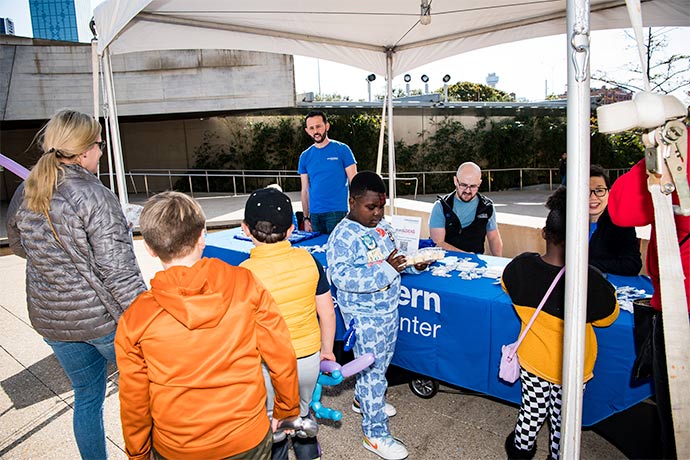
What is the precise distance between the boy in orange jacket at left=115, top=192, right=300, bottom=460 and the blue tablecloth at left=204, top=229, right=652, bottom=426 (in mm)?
1240

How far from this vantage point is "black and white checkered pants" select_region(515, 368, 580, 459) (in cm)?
197

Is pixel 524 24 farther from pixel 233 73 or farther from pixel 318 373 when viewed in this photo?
pixel 233 73

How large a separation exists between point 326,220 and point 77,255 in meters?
2.44

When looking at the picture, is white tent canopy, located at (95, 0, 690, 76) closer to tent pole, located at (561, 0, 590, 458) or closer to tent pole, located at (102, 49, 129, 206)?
tent pole, located at (102, 49, 129, 206)

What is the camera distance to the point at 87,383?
78.9 inches

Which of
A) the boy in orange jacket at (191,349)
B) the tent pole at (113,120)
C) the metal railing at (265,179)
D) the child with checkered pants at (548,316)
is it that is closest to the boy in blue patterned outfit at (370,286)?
the child with checkered pants at (548,316)

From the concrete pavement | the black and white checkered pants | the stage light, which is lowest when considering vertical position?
the concrete pavement

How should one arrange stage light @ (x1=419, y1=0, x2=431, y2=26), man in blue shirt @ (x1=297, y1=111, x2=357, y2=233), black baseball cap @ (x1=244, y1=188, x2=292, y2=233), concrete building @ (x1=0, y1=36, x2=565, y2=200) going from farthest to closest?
concrete building @ (x1=0, y1=36, x2=565, y2=200)
man in blue shirt @ (x1=297, y1=111, x2=357, y2=233)
stage light @ (x1=419, y1=0, x2=431, y2=26)
black baseball cap @ (x1=244, y1=188, x2=292, y2=233)

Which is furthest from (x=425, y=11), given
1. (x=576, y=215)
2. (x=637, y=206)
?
(x=576, y=215)

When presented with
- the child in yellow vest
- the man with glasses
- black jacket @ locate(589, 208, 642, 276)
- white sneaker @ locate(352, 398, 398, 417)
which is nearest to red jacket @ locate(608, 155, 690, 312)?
the child in yellow vest

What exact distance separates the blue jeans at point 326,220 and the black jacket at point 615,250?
2.12 m

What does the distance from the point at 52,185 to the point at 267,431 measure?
4.28ft

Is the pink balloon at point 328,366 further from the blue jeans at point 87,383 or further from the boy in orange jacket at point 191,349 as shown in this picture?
the blue jeans at point 87,383

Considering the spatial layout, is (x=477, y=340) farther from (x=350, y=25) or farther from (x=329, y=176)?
(x=350, y=25)
